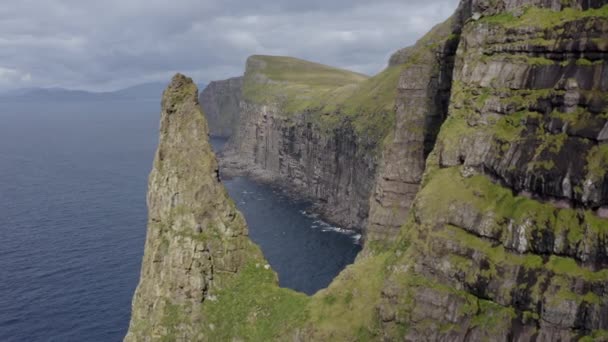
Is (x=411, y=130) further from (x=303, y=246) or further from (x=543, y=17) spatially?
(x=303, y=246)

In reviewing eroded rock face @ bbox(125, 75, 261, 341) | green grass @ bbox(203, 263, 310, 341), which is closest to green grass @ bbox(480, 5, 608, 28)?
eroded rock face @ bbox(125, 75, 261, 341)

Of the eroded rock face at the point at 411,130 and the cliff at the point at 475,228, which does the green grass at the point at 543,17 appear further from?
the eroded rock face at the point at 411,130

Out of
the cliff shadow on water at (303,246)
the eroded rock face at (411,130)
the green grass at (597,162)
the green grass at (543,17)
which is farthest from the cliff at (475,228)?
the cliff shadow on water at (303,246)

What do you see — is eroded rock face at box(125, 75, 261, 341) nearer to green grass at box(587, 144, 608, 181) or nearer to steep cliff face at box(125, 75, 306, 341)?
steep cliff face at box(125, 75, 306, 341)

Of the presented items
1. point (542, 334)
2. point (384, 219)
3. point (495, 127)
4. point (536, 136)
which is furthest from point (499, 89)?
point (384, 219)

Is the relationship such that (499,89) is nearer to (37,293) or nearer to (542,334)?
(542,334)
